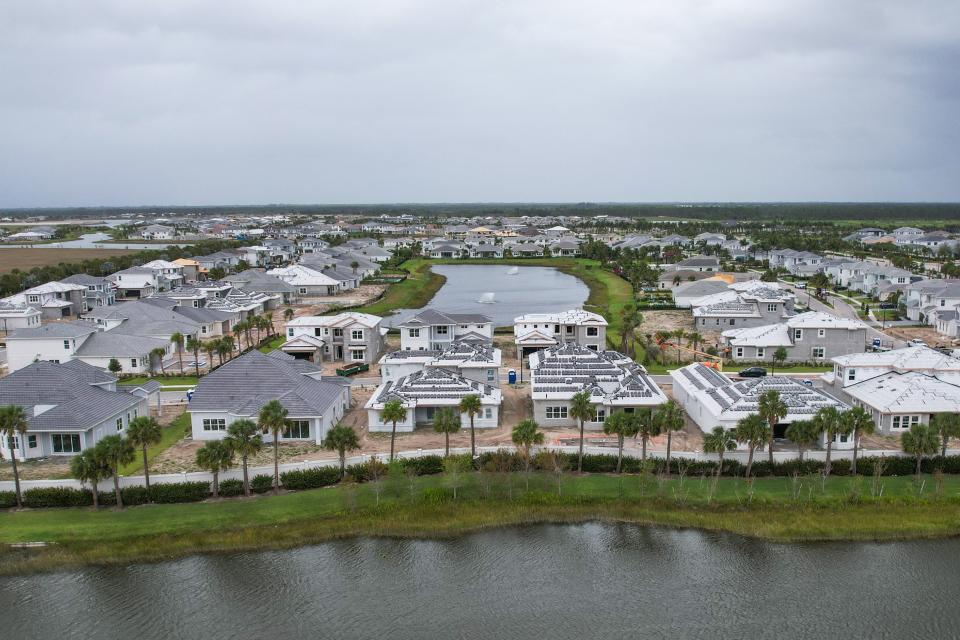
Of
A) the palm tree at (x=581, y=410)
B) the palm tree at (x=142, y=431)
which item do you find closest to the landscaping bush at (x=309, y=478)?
the palm tree at (x=142, y=431)

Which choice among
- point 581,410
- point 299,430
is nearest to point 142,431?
point 299,430

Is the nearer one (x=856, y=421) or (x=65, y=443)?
(x=856, y=421)

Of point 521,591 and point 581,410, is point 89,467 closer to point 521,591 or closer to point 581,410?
A: point 521,591

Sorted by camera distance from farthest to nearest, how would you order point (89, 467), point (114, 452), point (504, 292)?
point (504, 292) → point (89, 467) → point (114, 452)

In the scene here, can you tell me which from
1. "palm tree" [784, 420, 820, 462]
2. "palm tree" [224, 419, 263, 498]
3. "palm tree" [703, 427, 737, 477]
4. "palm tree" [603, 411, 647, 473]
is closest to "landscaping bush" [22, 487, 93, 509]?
"palm tree" [224, 419, 263, 498]

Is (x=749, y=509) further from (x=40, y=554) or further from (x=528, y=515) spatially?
(x=40, y=554)

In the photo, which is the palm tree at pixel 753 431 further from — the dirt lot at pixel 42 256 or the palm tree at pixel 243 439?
the dirt lot at pixel 42 256

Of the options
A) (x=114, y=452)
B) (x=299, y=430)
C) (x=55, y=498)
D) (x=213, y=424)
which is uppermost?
(x=114, y=452)
